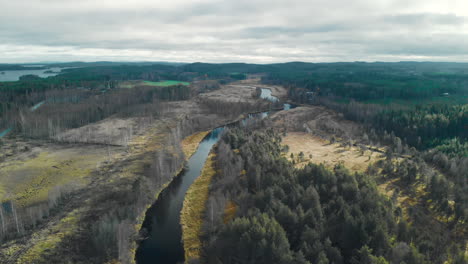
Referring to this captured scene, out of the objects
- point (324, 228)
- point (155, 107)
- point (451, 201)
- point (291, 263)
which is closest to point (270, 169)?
point (324, 228)

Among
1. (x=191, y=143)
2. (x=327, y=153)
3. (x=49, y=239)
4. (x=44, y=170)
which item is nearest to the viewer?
(x=49, y=239)

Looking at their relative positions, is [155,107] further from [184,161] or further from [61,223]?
[61,223]

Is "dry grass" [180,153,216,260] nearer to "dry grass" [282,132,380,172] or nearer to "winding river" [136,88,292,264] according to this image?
"winding river" [136,88,292,264]

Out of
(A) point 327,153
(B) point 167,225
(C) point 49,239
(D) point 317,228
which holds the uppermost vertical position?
(D) point 317,228

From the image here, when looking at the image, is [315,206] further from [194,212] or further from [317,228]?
[194,212]

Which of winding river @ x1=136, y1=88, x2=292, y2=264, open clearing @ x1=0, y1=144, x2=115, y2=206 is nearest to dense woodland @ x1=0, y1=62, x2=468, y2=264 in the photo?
winding river @ x1=136, y1=88, x2=292, y2=264

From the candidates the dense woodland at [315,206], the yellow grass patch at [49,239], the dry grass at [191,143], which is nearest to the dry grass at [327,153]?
the dense woodland at [315,206]

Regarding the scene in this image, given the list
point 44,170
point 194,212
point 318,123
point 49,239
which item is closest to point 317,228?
point 194,212
